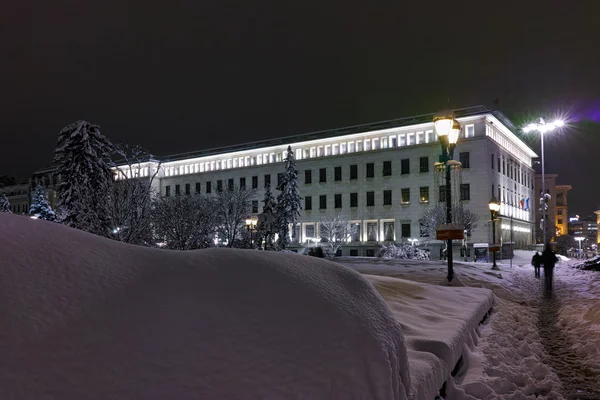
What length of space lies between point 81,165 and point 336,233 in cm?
3756

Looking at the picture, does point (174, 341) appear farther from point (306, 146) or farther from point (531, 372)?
point (306, 146)

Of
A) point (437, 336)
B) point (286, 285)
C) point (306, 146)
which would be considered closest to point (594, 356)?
point (437, 336)

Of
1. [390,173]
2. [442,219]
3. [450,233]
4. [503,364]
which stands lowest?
[503,364]

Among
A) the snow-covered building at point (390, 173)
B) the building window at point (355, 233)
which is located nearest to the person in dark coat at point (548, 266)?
the snow-covered building at point (390, 173)

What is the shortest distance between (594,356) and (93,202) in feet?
122

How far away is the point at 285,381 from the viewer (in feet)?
8.21

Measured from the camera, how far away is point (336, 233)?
6788 cm

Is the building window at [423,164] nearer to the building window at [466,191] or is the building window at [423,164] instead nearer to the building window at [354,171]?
the building window at [466,191]

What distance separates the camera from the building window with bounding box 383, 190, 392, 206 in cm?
6875

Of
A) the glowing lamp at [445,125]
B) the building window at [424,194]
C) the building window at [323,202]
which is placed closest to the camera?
the glowing lamp at [445,125]

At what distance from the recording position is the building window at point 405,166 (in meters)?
67.1

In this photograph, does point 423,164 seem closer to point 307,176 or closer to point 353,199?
point 353,199

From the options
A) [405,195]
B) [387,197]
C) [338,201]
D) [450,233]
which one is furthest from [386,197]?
[450,233]

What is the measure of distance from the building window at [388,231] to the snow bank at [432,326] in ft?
186
